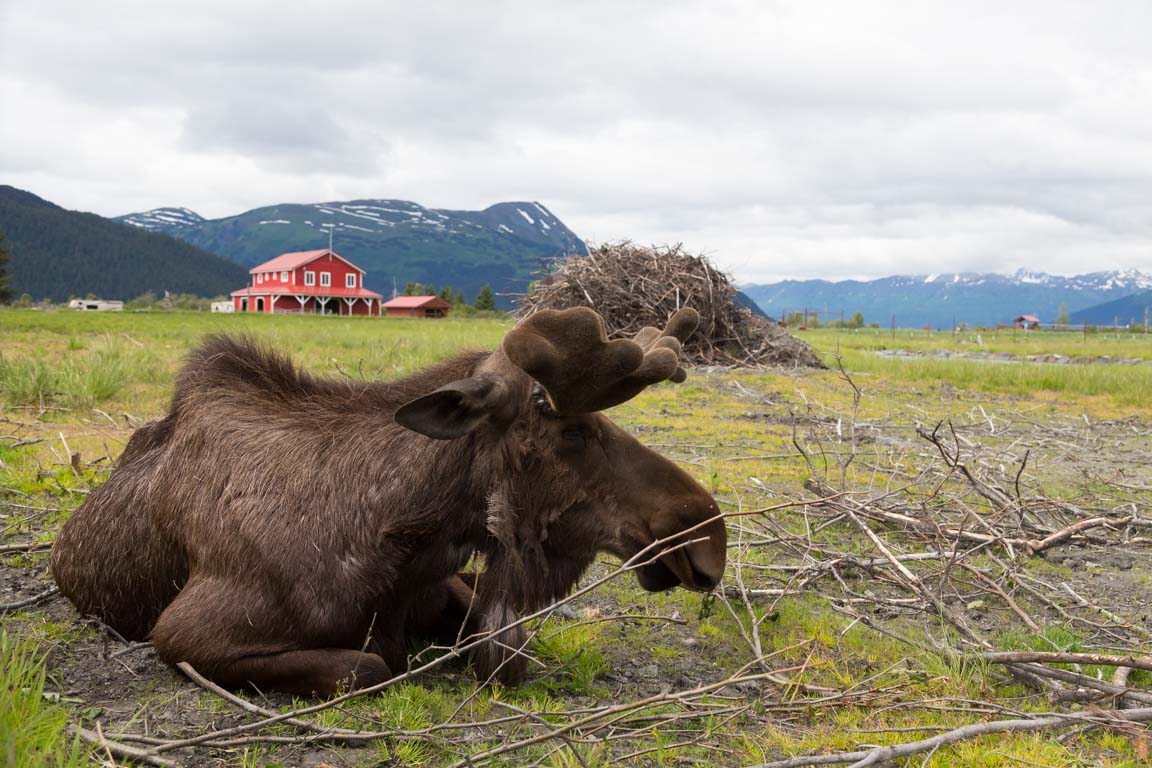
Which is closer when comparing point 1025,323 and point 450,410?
point 450,410

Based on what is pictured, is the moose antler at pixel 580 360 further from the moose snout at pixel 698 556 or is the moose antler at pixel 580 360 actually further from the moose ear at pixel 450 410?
the moose snout at pixel 698 556

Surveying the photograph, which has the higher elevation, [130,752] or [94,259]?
[94,259]

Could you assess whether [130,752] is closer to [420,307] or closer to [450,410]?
[450,410]

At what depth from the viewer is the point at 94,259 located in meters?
173

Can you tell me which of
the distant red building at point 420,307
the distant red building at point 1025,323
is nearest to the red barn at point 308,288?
the distant red building at point 420,307

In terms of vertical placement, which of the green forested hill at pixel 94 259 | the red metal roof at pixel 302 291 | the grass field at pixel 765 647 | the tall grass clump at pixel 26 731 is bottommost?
the grass field at pixel 765 647

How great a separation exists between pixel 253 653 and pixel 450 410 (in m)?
1.19

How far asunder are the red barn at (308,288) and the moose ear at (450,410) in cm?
8757

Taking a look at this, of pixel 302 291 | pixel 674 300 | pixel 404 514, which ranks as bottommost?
pixel 404 514

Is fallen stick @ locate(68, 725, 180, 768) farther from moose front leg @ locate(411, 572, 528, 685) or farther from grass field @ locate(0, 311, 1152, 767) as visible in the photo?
moose front leg @ locate(411, 572, 528, 685)

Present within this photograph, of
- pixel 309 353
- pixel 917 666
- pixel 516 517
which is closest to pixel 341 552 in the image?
pixel 516 517

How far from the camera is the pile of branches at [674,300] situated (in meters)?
22.1

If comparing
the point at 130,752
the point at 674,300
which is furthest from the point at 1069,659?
the point at 674,300

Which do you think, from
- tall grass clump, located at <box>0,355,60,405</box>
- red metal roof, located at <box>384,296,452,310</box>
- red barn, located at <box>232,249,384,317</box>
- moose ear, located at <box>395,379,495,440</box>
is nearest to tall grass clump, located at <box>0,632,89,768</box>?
moose ear, located at <box>395,379,495,440</box>
